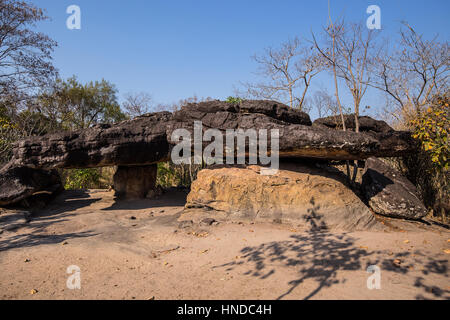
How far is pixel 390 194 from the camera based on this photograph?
6.14 m

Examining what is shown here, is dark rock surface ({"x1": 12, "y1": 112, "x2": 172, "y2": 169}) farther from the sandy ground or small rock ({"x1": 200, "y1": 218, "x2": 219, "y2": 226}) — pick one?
small rock ({"x1": 200, "y1": 218, "x2": 219, "y2": 226})

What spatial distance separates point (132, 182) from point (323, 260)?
22.0 feet

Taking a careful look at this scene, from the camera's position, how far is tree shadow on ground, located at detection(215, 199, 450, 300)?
3549 millimetres

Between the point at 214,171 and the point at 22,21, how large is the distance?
1370 cm

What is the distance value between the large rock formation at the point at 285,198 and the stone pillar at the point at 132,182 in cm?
305

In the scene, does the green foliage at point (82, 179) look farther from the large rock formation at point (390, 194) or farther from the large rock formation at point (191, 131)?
the large rock formation at point (390, 194)

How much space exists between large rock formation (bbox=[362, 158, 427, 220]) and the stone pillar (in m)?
6.56

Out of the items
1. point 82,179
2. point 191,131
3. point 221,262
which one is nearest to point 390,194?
point 221,262

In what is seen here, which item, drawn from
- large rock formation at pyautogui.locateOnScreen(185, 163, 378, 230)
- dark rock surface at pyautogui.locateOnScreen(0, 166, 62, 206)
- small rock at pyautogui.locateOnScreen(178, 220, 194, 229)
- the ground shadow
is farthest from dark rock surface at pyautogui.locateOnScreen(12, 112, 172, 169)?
small rock at pyautogui.locateOnScreen(178, 220, 194, 229)

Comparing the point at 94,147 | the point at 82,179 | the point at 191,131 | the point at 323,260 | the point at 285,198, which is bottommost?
the point at 323,260

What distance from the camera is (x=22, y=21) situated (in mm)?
13273

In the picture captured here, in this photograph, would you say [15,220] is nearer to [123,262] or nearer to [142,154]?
[142,154]

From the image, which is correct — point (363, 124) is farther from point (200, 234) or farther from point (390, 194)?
point (200, 234)

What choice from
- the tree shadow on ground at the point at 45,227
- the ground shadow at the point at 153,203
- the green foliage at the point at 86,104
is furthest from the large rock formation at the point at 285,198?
the green foliage at the point at 86,104
